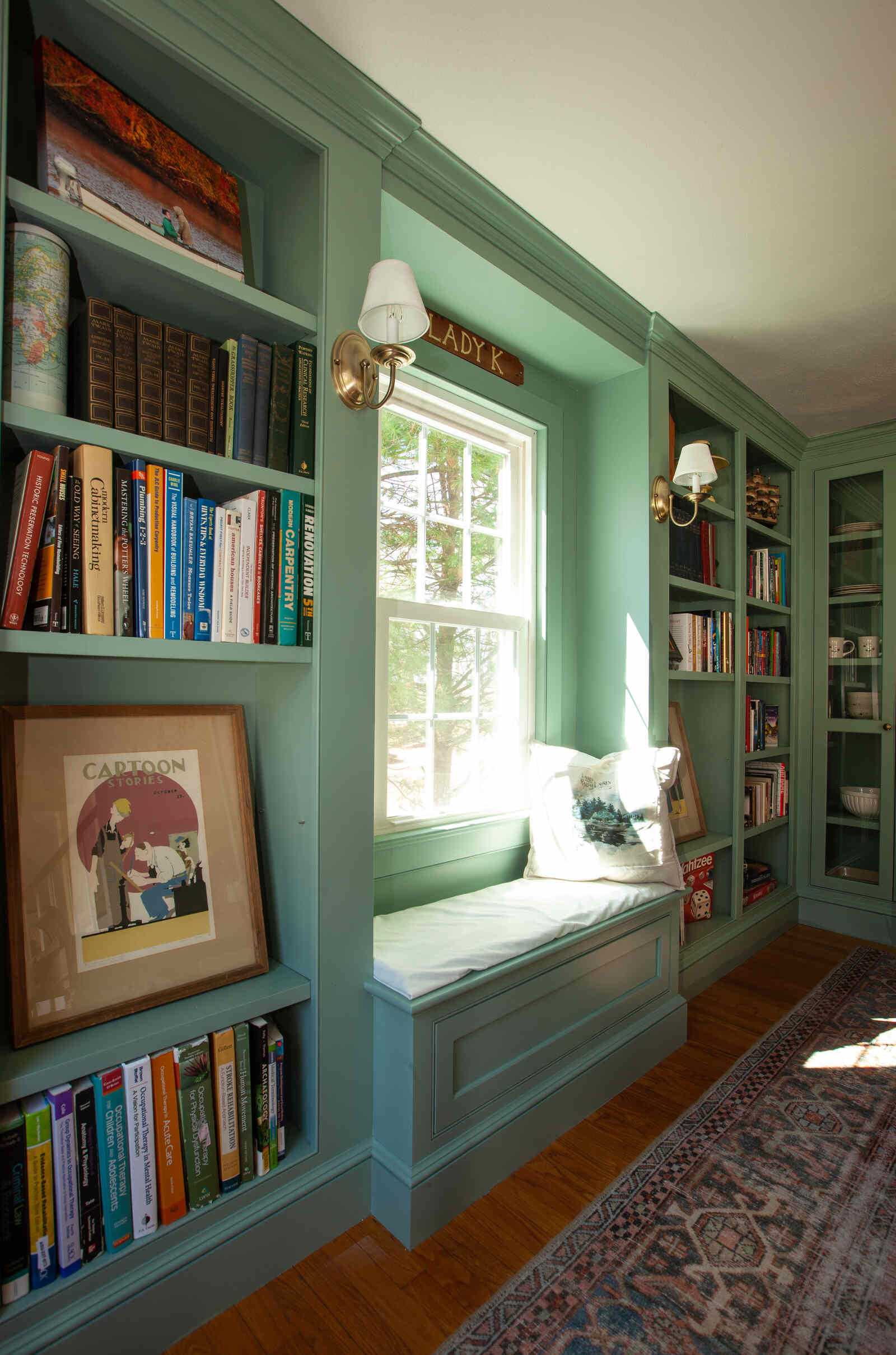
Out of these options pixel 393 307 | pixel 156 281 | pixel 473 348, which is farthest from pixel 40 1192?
pixel 473 348

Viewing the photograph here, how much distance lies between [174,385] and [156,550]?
0.33 m

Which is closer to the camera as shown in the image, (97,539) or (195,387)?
(97,539)

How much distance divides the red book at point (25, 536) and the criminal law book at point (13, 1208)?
780 mm

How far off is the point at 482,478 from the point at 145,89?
1339mm

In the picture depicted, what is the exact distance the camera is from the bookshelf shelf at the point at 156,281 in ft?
3.66

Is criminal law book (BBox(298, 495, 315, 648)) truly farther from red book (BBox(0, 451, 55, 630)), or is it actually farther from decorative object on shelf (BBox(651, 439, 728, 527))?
decorative object on shelf (BBox(651, 439, 728, 527))

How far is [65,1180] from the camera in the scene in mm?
1131

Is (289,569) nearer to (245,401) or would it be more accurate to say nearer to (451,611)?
(245,401)

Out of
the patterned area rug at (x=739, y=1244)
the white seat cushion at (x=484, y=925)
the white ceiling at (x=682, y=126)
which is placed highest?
the white ceiling at (x=682, y=126)

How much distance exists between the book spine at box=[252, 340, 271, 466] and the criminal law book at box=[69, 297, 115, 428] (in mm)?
281

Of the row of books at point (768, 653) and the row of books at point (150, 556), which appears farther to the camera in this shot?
the row of books at point (768, 653)

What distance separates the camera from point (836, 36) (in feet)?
4.54

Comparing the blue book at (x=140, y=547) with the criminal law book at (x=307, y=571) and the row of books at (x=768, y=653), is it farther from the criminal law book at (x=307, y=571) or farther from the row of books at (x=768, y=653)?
the row of books at (x=768, y=653)

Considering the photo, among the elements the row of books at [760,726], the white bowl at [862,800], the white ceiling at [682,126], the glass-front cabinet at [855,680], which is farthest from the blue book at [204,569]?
the white bowl at [862,800]
